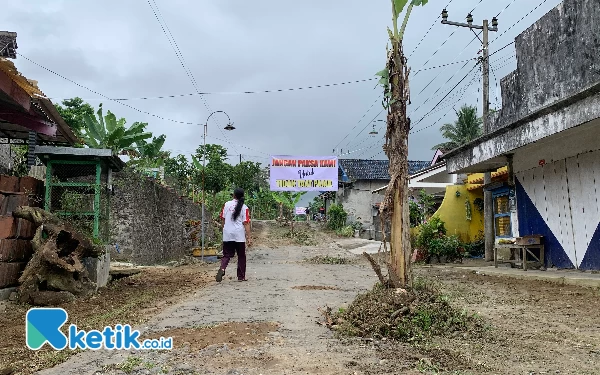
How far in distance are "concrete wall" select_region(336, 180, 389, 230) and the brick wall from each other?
2960cm

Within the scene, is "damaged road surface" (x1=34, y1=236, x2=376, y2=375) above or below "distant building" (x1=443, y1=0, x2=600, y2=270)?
below

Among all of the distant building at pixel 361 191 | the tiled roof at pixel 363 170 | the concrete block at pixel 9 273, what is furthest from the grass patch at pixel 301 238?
the concrete block at pixel 9 273

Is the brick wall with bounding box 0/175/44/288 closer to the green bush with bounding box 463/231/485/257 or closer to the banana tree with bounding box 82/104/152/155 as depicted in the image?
the banana tree with bounding box 82/104/152/155

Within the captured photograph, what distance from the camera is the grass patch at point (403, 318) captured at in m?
4.46

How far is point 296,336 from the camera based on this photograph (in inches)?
175

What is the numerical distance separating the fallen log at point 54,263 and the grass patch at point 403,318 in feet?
13.5

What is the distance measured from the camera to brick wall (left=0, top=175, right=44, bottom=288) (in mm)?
6594

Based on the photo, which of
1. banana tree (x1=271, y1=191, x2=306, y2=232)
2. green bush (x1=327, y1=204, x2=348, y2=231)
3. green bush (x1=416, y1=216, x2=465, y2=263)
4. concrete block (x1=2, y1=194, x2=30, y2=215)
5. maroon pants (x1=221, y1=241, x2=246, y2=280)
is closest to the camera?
concrete block (x1=2, y1=194, x2=30, y2=215)

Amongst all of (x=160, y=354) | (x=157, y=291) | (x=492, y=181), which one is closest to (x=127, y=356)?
(x=160, y=354)

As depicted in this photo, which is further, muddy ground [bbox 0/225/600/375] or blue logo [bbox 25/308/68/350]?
blue logo [bbox 25/308/68/350]

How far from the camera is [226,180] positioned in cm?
3428

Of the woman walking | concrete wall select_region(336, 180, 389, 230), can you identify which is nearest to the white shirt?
the woman walking

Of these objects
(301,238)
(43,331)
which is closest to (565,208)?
(43,331)

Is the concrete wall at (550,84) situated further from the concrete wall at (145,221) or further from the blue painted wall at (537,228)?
the concrete wall at (145,221)
